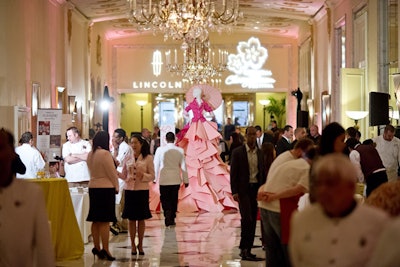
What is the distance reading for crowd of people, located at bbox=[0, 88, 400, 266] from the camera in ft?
11.5

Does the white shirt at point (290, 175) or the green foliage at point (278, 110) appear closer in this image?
the white shirt at point (290, 175)

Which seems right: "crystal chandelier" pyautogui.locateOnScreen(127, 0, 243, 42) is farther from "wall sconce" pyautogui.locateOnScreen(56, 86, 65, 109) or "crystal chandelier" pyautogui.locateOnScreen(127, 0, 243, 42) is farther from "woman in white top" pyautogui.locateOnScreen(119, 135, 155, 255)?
"wall sconce" pyautogui.locateOnScreen(56, 86, 65, 109)

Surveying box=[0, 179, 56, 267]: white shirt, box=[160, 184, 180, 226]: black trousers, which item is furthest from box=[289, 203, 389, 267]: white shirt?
box=[160, 184, 180, 226]: black trousers

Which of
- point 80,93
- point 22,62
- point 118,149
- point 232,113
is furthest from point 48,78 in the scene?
point 232,113

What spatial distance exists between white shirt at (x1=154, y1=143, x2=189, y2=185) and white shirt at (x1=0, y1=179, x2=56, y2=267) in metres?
10.6

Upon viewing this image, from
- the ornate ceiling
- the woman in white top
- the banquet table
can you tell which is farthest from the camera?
the ornate ceiling

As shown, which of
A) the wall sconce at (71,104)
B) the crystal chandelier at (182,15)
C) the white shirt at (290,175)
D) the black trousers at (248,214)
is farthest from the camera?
the wall sconce at (71,104)

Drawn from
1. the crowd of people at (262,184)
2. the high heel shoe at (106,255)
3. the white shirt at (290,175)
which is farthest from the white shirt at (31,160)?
the white shirt at (290,175)

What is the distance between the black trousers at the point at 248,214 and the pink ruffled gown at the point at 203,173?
22.0ft

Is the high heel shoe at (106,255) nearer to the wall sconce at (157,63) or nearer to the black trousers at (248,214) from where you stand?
the black trousers at (248,214)

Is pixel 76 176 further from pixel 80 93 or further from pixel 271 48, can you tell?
pixel 271 48

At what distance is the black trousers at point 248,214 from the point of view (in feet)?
34.1

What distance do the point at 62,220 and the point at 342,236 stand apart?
24.2 feet

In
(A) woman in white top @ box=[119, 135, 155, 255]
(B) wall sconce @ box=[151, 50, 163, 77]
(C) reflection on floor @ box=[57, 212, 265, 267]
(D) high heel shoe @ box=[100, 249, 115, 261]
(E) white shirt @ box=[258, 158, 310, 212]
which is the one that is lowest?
(C) reflection on floor @ box=[57, 212, 265, 267]
